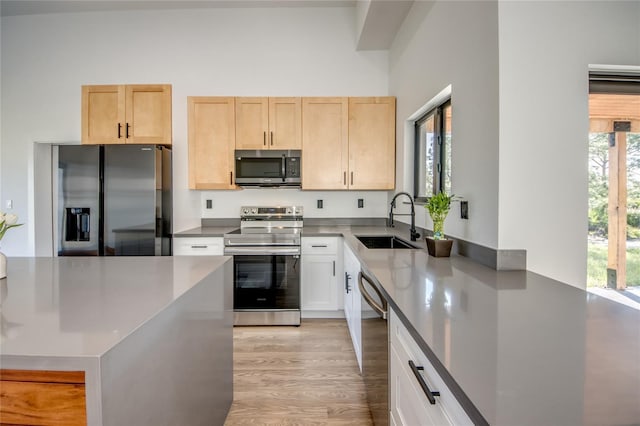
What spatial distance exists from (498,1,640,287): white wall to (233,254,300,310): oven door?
1.94m

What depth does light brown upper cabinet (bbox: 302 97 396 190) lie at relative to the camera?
329 cm

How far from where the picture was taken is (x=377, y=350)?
143 cm

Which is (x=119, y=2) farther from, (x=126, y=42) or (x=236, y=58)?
(x=236, y=58)

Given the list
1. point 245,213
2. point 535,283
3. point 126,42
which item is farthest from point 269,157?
→ point 535,283

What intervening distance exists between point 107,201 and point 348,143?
235cm

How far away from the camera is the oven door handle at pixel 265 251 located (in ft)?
9.72

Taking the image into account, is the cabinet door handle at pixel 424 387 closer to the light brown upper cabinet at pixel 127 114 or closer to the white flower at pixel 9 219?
the white flower at pixel 9 219

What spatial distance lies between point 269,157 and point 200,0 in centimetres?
183

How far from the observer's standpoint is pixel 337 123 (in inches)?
130

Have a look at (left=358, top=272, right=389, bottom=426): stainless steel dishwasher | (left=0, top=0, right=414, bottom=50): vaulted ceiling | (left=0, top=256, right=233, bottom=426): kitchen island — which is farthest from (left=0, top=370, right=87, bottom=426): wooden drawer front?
(left=0, top=0, right=414, bottom=50): vaulted ceiling

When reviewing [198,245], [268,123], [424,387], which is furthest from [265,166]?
[424,387]

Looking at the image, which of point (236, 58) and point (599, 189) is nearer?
point (599, 189)

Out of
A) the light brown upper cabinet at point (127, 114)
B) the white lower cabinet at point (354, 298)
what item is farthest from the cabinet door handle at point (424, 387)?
the light brown upper cabinet at point (127, 114)

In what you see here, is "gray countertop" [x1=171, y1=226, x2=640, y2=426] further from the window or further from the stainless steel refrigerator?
the stainless steel refrigerator
